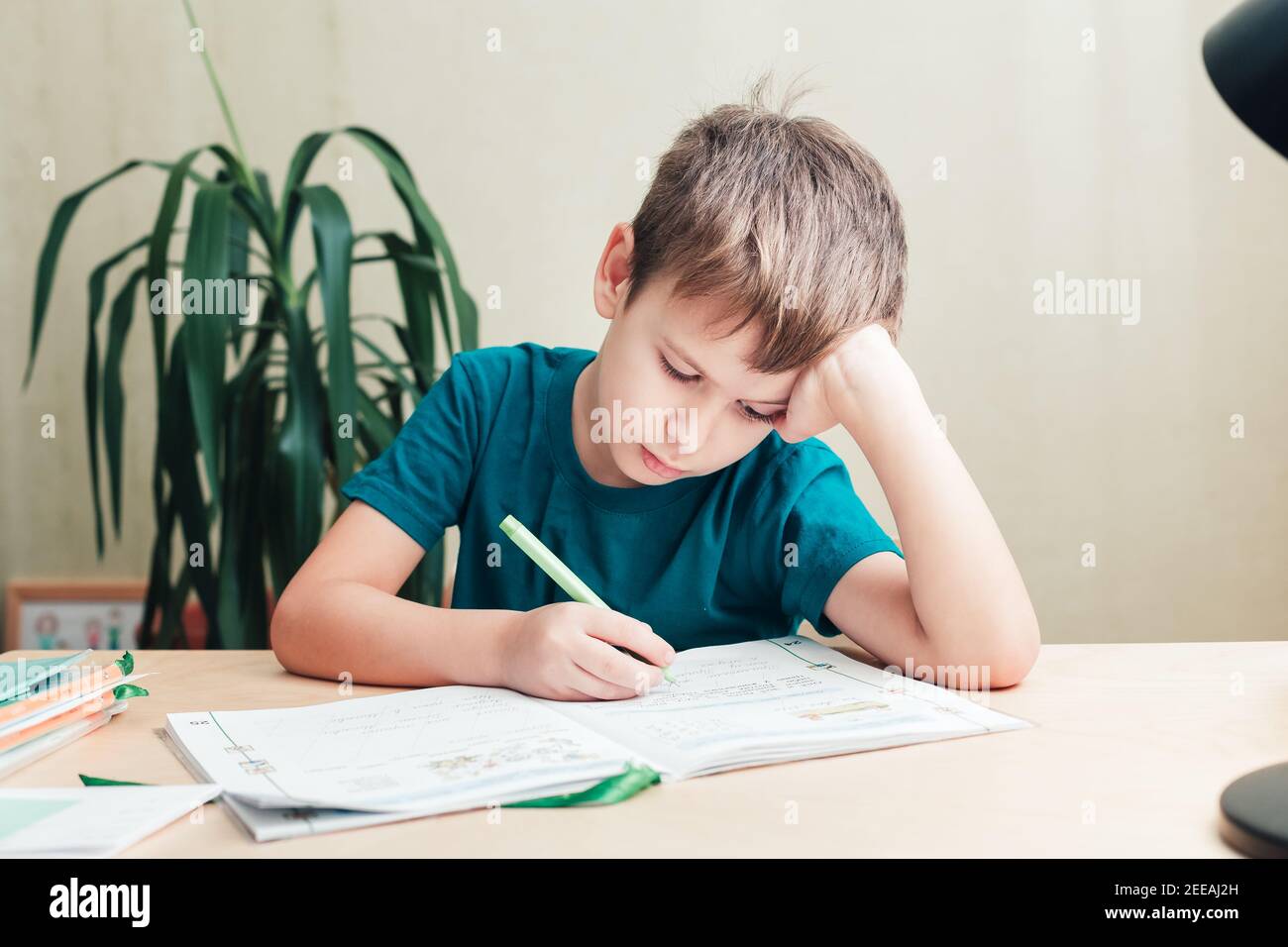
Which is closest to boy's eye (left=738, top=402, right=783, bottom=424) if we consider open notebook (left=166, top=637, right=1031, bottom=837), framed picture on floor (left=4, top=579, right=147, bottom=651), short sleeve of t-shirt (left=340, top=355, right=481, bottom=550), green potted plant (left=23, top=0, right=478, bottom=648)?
open notebook (left=166, top=637, right=1031, bottom=837)

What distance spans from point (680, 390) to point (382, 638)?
0.30m

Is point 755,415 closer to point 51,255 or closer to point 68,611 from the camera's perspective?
point 51,255

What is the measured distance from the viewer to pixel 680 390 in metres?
0.86

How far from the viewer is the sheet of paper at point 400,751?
506mm

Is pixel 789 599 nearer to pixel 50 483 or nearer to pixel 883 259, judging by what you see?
pixel 883 259

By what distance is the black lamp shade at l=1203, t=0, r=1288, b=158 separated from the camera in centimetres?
45

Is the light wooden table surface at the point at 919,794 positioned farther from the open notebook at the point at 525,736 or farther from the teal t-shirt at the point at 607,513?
the teal t-shirt at the point at 607,513

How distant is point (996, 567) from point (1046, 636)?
134 centimetres

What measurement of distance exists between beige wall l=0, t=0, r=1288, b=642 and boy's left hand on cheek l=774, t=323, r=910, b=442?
3.77ft

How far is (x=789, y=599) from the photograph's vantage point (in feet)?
3.17

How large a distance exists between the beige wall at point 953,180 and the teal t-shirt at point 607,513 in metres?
0.96
